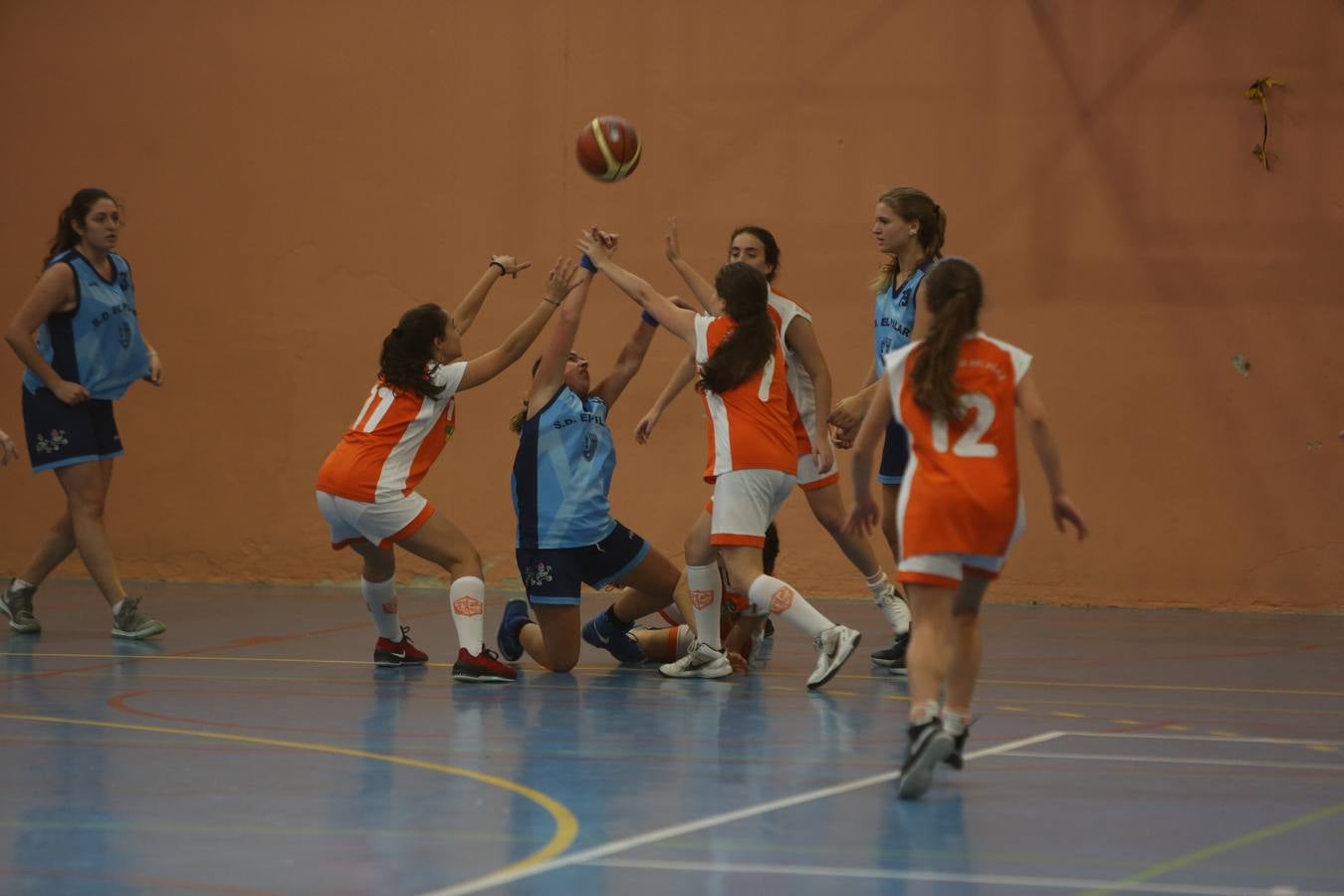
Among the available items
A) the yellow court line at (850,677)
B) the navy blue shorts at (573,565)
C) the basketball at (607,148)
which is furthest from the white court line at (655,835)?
the basketball at (607,148)

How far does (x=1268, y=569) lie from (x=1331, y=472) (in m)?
0.63

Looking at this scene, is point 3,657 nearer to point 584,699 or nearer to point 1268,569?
point 584,699

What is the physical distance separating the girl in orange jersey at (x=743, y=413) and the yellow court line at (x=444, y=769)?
1.70 meters

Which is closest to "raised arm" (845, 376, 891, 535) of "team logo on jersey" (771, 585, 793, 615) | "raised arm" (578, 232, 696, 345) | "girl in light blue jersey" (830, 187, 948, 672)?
"team logo on jersey" (771, 585, 793, 615)

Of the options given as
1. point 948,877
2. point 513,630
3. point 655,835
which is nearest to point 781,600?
point 513,630

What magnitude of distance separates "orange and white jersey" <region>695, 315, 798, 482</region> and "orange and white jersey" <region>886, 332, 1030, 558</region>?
1.68m

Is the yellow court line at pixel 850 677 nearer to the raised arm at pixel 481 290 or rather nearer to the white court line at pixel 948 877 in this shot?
the raised arm at pixel 481 290

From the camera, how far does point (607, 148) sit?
6562mm

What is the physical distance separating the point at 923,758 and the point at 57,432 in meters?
4.69

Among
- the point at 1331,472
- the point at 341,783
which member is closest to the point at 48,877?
the point at 341,783

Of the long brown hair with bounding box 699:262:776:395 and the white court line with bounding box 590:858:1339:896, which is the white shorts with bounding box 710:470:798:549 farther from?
the white court line with bounding box 590:858:1339:896

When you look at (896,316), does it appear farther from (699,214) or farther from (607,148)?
(699,214)

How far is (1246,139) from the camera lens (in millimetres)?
9055

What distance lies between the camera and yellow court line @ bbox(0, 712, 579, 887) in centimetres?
343
